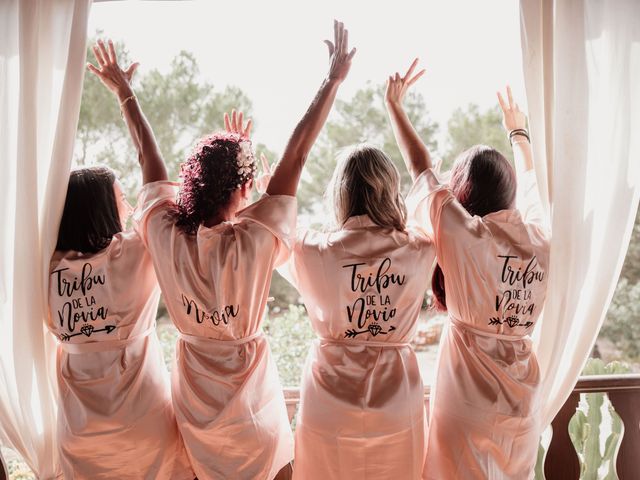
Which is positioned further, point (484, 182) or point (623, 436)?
point (623, 436)

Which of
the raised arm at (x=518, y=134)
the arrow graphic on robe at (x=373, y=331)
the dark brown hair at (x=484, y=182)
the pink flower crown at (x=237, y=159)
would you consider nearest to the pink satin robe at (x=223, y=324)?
the pink flower crown at (x=237, y=159)

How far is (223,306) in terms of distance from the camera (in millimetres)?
1521

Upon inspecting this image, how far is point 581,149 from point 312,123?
2.76 ft

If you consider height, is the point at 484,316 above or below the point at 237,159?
below

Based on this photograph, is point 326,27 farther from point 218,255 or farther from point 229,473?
point 229,473

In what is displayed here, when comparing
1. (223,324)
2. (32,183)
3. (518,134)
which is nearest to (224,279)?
(223,324)

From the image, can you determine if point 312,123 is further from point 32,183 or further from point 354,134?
point 354,134

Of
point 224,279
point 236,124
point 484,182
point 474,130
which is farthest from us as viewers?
point 474,130

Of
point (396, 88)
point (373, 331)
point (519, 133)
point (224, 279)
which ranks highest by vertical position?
point (396, 88)

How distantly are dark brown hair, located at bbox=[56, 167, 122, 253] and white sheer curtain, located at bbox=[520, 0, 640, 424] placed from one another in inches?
52.7

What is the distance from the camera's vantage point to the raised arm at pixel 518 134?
70.1 inches

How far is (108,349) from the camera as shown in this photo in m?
1.62

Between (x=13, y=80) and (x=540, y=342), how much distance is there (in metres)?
1.89

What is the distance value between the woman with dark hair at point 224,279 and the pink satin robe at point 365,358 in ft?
0.47
